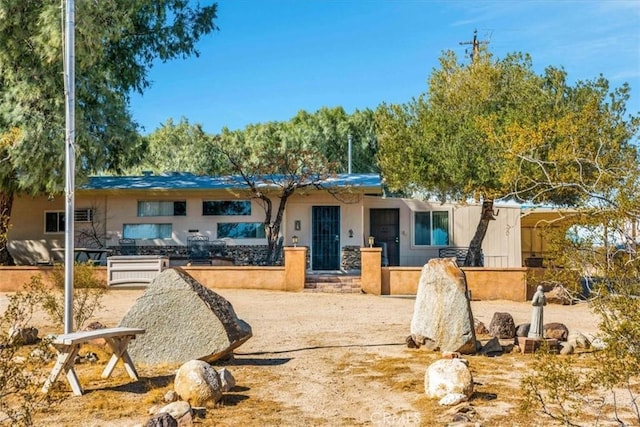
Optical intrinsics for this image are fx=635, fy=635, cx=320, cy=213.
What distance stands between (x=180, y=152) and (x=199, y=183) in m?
22.9

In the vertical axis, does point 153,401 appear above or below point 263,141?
below

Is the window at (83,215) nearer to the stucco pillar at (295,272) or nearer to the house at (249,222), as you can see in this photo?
the house at (249,222)

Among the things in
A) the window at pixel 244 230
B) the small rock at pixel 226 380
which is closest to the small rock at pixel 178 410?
the small rock at pixel 226 380

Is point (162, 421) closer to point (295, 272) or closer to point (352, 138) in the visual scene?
point (295, 272)

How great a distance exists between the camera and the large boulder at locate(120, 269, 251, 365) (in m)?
7.76

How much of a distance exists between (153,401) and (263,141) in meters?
33.3

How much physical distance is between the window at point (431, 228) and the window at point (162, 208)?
7.80 metres

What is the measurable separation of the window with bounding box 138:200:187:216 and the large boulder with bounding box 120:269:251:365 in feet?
43.5

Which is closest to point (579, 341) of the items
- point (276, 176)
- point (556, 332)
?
point (556, 332)

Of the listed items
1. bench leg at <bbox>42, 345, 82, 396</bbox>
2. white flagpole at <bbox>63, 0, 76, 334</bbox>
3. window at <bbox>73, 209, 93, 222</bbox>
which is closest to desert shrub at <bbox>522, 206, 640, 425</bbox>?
bench leg at <bbox>42, 345, 82, 396</bbox>

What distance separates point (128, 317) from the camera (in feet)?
25.9

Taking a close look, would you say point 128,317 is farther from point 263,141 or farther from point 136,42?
point 263,141

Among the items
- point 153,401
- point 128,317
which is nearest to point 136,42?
point 128,317

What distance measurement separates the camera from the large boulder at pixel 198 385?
6.21m
